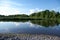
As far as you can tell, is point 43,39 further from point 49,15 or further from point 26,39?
point 49,15

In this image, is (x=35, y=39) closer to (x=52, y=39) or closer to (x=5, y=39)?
(x=52, y=39)

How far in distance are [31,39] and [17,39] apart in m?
1.69

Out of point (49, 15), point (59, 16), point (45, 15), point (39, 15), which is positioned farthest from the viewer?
point (39, 15)

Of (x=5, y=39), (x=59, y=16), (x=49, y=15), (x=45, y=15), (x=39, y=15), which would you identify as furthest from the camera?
(x=39, y=15)

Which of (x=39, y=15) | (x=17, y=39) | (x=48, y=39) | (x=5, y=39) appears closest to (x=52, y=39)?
(x=48, y=39)

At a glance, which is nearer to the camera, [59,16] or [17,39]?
[17,39]

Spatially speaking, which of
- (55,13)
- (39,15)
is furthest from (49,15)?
(39,15)

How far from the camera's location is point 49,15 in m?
112

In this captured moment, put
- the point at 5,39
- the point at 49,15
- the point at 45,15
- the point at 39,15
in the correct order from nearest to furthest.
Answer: the point at 5,39, the point at 49,15, the point at 45,15, the point at 39,15

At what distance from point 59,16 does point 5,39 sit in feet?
302

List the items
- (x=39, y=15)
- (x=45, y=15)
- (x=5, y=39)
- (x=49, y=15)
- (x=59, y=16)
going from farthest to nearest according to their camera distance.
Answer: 1. (x=39, y=15)
2. (x=45, y=15)
3. (x=49, y=15)
4. (x=59, y=16)
5. (x=5, y=39)

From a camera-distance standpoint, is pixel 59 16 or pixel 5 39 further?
pixel 59 16

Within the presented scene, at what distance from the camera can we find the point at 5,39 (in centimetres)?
1535

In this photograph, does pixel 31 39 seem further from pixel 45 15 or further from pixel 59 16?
pixel 45 15
